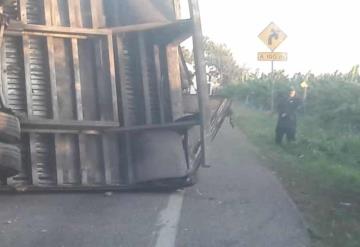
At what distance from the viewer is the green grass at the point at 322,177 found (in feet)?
21.7

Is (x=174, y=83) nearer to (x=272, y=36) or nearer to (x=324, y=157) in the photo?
(x=324, y=157)

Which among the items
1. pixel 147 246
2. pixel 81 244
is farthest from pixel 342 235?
pixel 81 244

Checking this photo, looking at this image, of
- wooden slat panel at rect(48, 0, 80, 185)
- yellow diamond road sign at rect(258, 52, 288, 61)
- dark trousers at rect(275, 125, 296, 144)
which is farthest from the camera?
yellow diamond road sign at rect(258, 52, 288, 61)

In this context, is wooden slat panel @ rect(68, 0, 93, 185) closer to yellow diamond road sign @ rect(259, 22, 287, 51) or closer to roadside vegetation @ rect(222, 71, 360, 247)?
roadside vegetation @ rect(222, 71, 360, 247)

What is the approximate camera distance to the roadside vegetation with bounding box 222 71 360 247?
6926 millimetres

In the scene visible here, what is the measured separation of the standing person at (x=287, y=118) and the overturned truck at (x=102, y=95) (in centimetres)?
720

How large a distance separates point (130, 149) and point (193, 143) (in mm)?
884

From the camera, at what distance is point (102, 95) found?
26.1ft

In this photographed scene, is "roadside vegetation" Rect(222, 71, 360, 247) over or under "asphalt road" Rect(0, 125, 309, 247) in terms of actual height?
under

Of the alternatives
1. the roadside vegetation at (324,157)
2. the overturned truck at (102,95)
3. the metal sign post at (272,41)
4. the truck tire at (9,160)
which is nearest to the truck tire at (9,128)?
the truck tire at (9,160)

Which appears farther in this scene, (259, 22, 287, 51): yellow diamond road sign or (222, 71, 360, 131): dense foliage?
(222, 71, 360, 131): dense foliage

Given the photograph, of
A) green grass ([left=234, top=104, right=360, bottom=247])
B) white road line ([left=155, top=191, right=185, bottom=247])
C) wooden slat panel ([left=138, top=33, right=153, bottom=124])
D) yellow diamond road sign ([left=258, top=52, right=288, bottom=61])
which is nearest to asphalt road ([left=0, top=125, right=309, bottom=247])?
white road line ([left=155, top=191, right=185, bottom=247])

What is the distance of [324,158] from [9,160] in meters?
7.73

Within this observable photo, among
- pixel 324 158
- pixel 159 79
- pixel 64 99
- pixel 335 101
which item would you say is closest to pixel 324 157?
pixel 324 158
